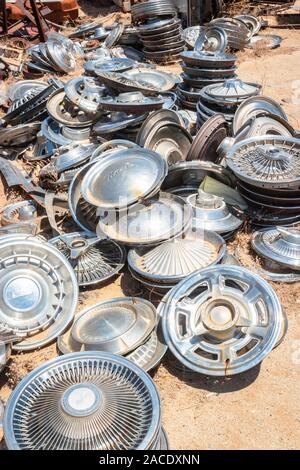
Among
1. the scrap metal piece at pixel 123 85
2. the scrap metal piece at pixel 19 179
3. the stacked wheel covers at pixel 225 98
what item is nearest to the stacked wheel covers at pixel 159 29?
the scrap metal piece at pixel 123 85

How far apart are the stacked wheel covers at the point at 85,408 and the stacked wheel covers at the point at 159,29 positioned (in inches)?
385

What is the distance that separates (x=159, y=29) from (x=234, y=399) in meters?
9.81

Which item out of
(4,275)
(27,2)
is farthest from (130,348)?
(27,2)

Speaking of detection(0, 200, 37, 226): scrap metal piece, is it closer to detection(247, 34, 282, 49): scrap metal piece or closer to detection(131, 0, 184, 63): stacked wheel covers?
detection(131, 0, 184, 63): stacked wheel covers

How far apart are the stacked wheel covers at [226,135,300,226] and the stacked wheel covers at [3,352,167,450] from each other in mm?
2581

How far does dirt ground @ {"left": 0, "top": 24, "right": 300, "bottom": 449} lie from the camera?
3.16 meters

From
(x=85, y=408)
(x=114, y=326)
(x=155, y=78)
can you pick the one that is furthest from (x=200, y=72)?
(x=85, y=408)

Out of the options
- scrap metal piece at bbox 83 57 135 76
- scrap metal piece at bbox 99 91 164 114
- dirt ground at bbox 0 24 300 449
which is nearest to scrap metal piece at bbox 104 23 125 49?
scrap metal piece at bbox 83 57 135 76

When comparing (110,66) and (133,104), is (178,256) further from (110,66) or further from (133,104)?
(110,66)

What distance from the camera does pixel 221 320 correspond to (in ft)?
11.6

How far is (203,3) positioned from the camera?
1300 cm

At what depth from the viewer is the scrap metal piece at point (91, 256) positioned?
450 cm

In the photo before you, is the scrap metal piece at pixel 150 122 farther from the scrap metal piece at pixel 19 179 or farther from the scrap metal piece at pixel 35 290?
the scrap metal piece at pixel 35 290
